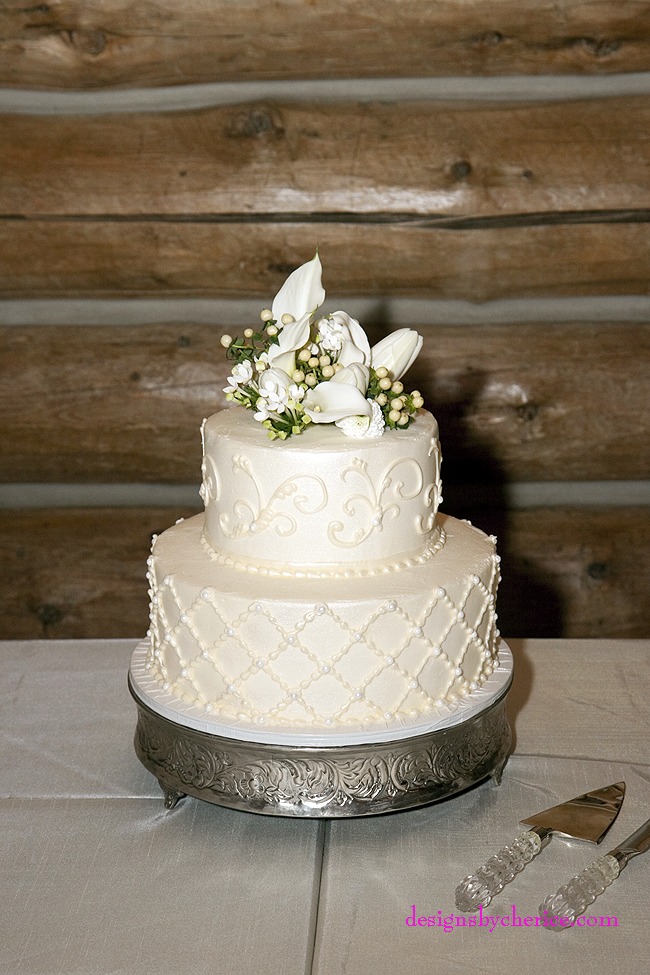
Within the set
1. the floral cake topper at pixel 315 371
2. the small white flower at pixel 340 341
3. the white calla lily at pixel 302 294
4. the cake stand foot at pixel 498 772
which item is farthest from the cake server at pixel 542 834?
the white calla lily at pixel 302 294

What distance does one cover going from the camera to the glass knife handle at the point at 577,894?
5.02 feet

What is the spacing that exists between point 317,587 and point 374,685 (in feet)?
0.60

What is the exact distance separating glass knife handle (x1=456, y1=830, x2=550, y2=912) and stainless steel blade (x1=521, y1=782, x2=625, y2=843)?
0.04 metres

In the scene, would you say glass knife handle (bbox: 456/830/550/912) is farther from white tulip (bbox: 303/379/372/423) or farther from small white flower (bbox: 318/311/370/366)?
small white flower (bbox: 318/311/370/366)

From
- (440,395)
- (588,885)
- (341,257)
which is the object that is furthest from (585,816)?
(341,257)

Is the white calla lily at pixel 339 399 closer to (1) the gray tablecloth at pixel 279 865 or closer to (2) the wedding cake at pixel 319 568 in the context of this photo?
(2) the wedding cake at pixel 319 568

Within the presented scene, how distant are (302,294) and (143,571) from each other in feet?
5.93

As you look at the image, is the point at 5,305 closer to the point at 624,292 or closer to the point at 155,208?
the point at 155,208

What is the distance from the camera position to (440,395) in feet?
10.8

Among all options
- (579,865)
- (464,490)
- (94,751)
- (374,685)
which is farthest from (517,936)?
(464,490)

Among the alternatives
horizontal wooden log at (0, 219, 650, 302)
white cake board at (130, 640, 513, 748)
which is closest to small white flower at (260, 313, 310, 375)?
white cake board at (130, 640, 513, 748)

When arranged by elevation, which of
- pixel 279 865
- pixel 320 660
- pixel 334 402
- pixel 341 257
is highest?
pixel 341 257

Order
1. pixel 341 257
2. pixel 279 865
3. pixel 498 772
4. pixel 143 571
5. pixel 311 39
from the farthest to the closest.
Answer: pixel 143 571, pixel 341 257, pixel 311 39, pixel 498 772, pixel 279 865

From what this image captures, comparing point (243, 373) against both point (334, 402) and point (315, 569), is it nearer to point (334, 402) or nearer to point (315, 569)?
point (334, 402)
